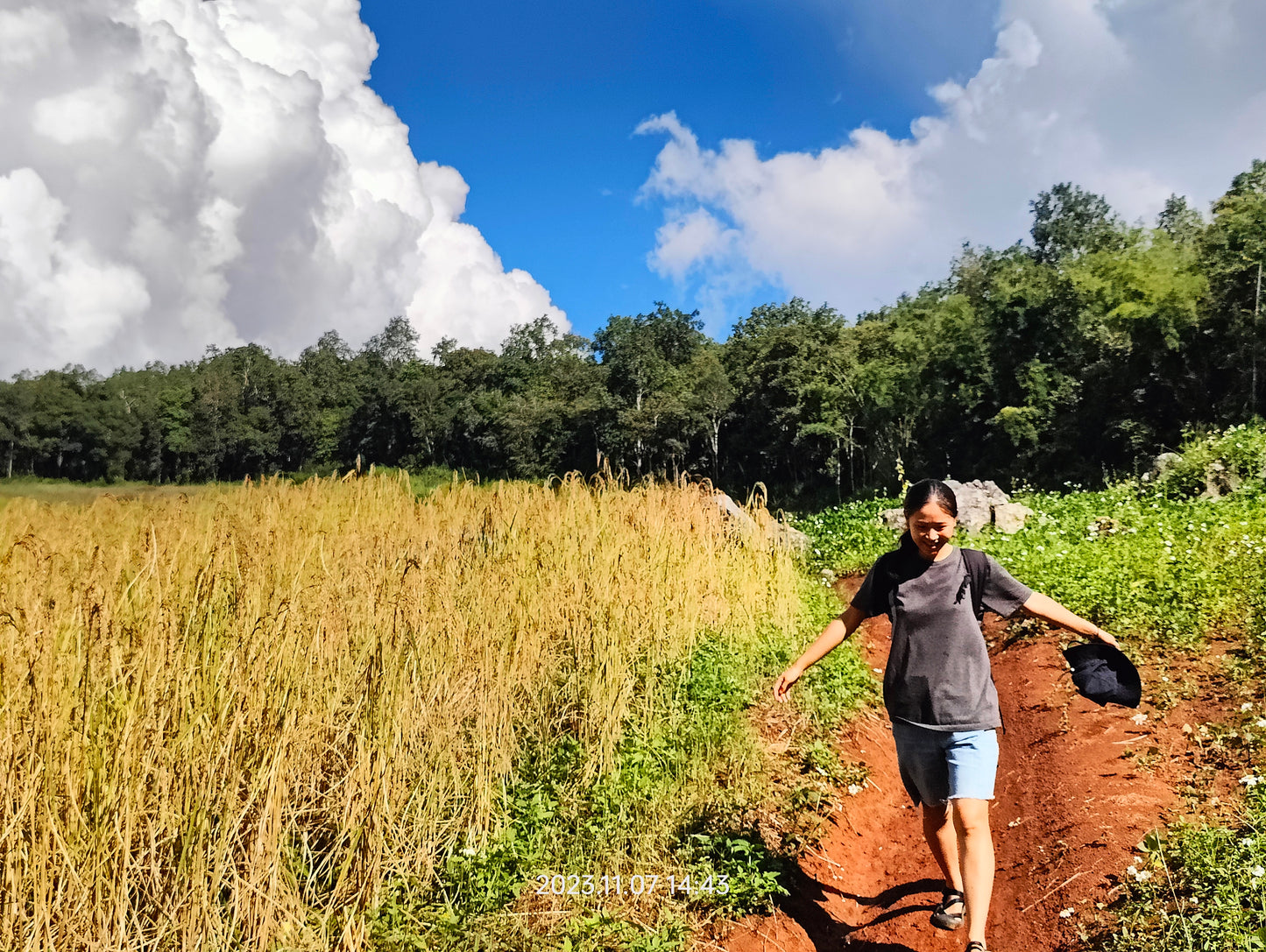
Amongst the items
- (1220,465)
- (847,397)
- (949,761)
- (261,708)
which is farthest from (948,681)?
(847,397)

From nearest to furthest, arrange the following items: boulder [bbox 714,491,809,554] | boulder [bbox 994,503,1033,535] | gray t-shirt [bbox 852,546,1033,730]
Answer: gray t-shirt [bbox 852,546,1033,730] → boulder [bbox 714,491,809,554] → boulder [bbox 994,503,1033,535]

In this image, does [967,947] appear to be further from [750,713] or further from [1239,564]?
[1239,564]

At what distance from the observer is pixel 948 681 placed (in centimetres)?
258

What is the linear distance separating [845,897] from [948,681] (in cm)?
118

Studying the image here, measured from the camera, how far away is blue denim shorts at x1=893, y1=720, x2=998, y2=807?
2531 millimetres

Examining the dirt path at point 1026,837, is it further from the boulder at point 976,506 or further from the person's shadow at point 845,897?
the boulder at point 976,506

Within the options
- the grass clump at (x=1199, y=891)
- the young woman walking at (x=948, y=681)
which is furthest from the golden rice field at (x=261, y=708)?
the grass clump at (x=1199, y=891)

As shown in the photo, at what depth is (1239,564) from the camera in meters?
5.90

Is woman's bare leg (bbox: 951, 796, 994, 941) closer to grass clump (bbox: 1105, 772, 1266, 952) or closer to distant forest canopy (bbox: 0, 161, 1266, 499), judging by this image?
grass clump (bbox: 1105, 772, 1266, 952)

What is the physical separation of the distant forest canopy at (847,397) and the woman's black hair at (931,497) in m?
3.59

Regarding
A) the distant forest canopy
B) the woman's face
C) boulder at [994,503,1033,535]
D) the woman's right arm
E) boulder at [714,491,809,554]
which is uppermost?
the distant forest canopy

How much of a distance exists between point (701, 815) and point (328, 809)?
5.03 ft

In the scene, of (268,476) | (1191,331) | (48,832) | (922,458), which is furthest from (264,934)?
(922,458)
